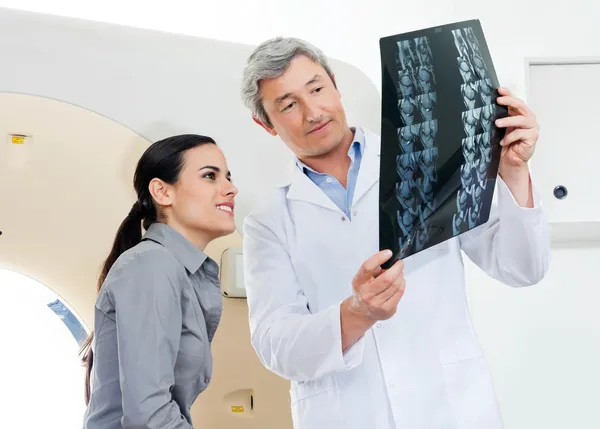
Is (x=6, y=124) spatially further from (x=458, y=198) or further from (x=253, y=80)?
(x=458, y=198)

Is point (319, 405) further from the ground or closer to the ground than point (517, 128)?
closer to the ground

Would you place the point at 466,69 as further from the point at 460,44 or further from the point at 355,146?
the point at 355,146

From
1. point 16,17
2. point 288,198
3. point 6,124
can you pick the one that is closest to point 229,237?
point 288,198

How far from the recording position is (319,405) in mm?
1311

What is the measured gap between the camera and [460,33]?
111cm

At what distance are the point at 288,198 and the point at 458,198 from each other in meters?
0.42

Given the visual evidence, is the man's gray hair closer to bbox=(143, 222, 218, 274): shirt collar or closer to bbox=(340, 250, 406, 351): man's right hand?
bbox=(143, 222, 218, 274): shirt collar

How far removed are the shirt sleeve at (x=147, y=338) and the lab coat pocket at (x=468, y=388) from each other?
466 mm

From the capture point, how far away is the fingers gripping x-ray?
104cm

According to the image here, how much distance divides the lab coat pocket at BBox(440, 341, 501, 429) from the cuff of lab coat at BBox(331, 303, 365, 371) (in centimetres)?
20

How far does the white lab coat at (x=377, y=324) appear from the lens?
4.02 feet

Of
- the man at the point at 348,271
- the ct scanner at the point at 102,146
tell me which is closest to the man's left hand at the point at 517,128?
the man at the point at 348,271

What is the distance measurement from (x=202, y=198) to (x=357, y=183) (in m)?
0.31

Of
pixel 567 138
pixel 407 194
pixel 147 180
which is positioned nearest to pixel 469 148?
pixel 407 194
